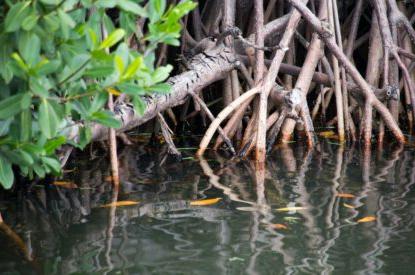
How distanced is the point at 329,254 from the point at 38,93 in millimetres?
1423

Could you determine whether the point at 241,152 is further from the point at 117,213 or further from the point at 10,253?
the point at 10,253

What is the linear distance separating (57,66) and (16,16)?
17 cm

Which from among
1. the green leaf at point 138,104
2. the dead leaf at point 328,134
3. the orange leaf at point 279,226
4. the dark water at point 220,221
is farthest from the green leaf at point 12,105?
the dead leaf at point 328,134

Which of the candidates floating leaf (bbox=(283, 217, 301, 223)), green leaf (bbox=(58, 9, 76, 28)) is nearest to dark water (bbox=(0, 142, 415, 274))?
floating leaf (bbox=(283, 217, 301, 223))

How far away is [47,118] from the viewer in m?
Answer: 1.95

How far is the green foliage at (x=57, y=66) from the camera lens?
74.7 inches

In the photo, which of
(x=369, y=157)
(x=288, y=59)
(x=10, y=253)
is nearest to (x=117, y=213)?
(x=10, y=253)

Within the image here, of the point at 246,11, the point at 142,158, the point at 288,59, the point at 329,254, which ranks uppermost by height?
the point at 246,11

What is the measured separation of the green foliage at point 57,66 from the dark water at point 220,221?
0.67 metres

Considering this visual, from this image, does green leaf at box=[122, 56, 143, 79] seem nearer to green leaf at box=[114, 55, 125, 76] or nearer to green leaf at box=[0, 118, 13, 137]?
green leaf at box=[114, 55, 125, 76]

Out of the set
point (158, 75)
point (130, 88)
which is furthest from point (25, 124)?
point (158, 75)

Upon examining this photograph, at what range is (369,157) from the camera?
194 inches

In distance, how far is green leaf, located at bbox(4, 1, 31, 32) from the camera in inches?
72.6

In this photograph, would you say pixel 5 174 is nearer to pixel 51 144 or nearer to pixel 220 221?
pixel 51 144
